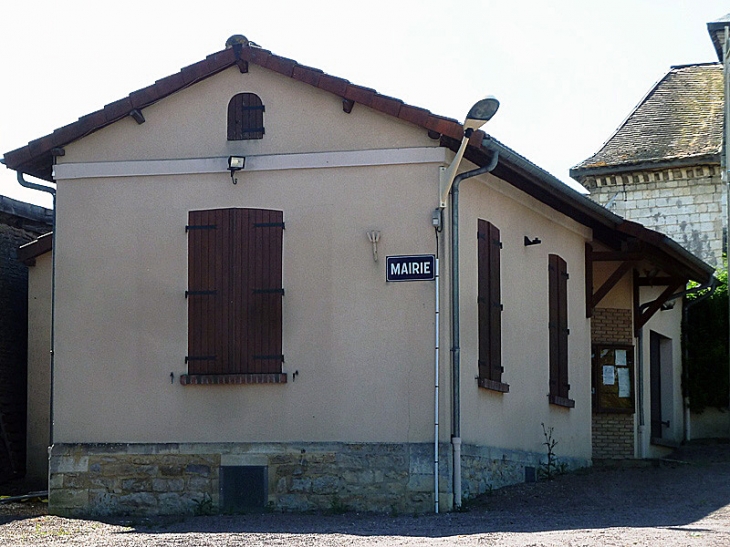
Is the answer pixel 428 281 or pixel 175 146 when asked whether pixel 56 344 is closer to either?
pixel 175 146

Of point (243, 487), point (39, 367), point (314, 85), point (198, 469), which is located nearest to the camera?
point (243, 487)

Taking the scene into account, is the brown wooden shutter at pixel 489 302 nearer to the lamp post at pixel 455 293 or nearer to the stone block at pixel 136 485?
the lamp post at pixel 455 293

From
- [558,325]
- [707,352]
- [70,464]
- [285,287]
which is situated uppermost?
[285,287]

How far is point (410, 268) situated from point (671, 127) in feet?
59.7

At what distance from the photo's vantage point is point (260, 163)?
42.4 feet

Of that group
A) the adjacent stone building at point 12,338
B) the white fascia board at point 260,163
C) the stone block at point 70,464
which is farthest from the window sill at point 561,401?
the adjacent stone building at point 12,338

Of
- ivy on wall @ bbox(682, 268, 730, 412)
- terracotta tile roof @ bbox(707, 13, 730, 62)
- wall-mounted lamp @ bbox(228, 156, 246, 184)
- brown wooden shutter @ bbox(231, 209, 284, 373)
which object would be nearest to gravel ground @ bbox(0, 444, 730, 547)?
brown wooden shutter @ bbox(231, 209, 284, 373)

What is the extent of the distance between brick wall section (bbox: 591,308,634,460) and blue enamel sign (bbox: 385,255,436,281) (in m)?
6.85

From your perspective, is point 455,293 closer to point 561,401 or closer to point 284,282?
point 284,282

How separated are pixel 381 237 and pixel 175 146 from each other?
250 centimetres

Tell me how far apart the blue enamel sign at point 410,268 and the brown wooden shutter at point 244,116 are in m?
2.06

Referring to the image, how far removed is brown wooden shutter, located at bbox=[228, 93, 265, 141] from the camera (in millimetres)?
13078

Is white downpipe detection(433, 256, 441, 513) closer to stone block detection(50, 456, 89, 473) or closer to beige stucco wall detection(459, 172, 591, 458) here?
beige stucco wall detection(459, 172, 591, 458)

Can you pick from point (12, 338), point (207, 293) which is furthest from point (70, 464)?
point (12, 338)
